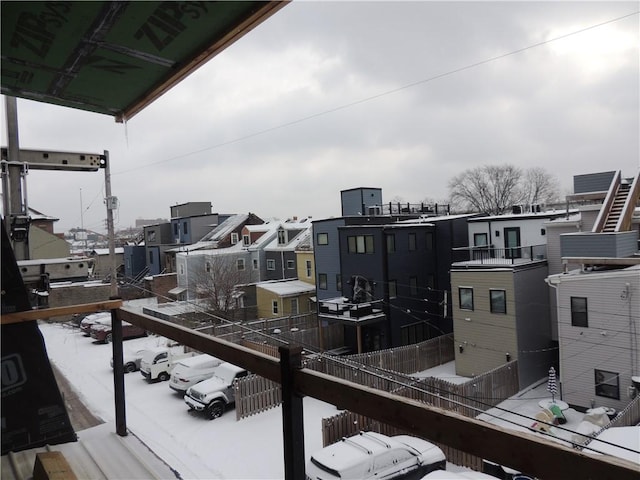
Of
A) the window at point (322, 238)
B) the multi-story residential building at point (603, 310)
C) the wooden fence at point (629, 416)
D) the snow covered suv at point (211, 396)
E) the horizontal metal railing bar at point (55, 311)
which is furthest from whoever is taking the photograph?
the window at point (322, 238)

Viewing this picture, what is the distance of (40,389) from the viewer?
274cm

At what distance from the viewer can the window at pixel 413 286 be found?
53.6 feet

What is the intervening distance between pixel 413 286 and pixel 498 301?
171 inches

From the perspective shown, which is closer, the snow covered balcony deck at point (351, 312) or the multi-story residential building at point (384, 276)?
the snow covered balcony deck at point (351, 312)

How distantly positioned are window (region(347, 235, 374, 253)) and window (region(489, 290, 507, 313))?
15.1 ft

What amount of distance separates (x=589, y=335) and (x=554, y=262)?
3371 mm

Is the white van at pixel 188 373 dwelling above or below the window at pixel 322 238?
below

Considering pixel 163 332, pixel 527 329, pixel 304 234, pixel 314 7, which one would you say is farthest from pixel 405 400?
pixel 304 234

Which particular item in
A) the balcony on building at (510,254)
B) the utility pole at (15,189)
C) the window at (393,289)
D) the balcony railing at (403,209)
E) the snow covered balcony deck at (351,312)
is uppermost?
the balcony railing at (403,209)

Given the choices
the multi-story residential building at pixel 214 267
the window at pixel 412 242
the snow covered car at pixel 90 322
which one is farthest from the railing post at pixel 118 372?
the multi-story residential building at pixel 214 267

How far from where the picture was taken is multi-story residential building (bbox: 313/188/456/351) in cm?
1530

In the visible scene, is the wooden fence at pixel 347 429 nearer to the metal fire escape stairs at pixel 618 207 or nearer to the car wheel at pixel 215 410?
the car wheel at pixel 215 410

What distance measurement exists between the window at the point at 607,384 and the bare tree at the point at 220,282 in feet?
46.1

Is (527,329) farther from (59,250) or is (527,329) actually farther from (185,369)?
(59,250)
